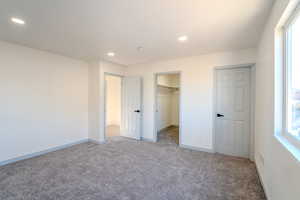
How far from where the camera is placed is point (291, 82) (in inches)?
57.1

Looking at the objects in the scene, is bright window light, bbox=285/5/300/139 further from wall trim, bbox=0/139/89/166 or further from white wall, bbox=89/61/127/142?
wall trim, bbox=0/139/89/166

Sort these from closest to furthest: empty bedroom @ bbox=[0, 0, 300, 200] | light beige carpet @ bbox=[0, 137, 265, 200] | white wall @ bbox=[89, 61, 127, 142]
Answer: empty bedroom @ bbox=[0, 0, 300, 200], light beige carpet @ bbox=[0, 137, 265, 200], white wall @ bbox=[89, 61, 127, 142]

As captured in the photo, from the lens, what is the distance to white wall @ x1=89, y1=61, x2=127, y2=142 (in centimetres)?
410

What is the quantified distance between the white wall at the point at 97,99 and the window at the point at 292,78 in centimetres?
385

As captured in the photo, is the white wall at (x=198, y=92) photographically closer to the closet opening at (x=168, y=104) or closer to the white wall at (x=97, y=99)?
the closet opening at (x=168, y=104)

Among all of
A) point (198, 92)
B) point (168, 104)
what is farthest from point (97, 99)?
point (168, 104)

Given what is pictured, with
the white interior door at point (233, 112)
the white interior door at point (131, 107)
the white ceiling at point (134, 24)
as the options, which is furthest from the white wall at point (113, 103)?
the white interior door at point (233, 112)

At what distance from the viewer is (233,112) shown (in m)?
3.29

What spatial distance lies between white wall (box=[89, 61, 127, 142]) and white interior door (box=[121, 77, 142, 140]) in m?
0.80

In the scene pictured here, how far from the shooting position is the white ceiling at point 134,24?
1694 mm

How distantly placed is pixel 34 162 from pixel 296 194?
3.92 m

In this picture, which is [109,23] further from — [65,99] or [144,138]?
[144,138]

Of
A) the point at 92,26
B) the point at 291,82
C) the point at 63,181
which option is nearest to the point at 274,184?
the point at 291,82

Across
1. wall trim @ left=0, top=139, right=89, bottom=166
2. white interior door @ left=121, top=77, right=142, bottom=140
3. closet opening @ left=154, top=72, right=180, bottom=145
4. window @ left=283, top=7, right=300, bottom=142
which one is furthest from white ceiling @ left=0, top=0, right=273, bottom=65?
closet opening @ left=154, top=72, right=180, bottom=145
